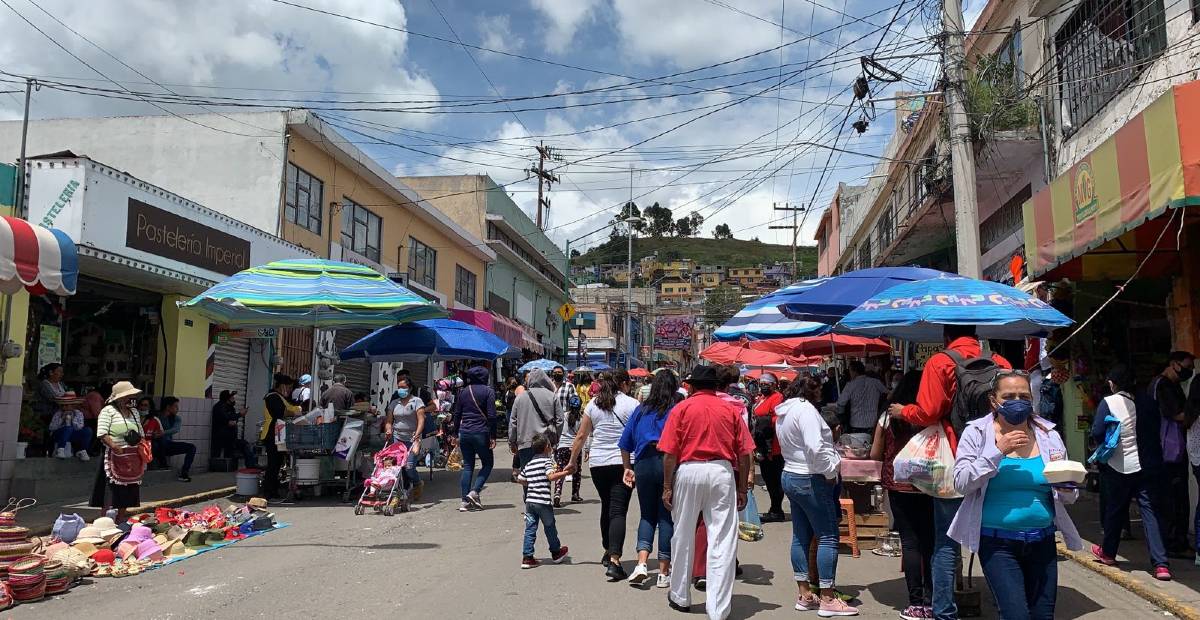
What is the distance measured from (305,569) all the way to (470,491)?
12.4 ft

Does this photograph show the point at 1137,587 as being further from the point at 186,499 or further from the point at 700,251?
the point at 700,251

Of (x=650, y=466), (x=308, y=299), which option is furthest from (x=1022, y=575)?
(x=308, y=299)

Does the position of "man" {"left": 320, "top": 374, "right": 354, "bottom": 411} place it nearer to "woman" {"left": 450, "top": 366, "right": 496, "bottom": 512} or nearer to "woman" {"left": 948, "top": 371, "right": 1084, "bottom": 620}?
"woman" {"left": 450, "top": 366, "right": 496, "bottom": 512}

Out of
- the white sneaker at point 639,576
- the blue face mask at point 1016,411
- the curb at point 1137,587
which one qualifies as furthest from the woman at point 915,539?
the white sneaker at point 639,576

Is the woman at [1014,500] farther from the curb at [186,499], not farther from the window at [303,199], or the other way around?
the window at [303,199]


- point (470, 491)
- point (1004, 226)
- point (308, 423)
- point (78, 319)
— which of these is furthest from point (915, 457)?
point (78, 319)

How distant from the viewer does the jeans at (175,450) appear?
13.5m

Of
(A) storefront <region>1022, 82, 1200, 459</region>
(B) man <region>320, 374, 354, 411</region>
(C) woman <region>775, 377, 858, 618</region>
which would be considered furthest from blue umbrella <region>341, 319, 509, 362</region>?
(C) woman <region>775, 377, 858, 618</region>

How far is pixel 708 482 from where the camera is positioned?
18.7 ft

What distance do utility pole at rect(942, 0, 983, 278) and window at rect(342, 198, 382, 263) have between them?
1552 centimetres

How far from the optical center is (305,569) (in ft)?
24.6

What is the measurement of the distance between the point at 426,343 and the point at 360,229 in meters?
10.2

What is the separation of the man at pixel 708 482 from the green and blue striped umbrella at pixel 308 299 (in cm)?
657

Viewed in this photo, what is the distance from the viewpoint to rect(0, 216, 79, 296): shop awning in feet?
25.4
